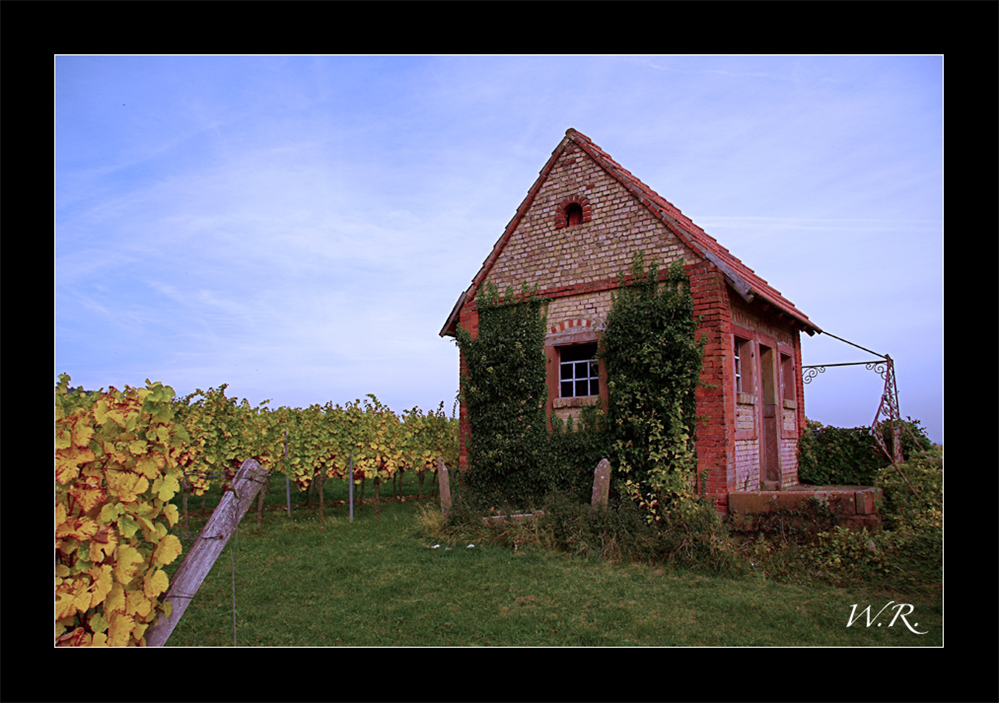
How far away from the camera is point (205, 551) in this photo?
4.20 m

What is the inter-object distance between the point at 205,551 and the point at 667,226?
28.5 ft

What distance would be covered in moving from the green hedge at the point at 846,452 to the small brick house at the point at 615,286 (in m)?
0.44

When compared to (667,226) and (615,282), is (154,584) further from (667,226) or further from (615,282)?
(667,226)

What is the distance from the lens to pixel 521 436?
1138cm

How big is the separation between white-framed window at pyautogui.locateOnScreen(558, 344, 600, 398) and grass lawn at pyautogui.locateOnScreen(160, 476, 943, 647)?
317cm

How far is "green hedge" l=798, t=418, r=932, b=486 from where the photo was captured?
473 inches

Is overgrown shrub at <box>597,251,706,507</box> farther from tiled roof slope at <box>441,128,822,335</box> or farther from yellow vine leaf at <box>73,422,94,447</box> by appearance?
yellow vine leaf at <box>73,422,94,447</box>

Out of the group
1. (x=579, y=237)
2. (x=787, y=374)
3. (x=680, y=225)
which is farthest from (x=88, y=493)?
(x=787, y=374)

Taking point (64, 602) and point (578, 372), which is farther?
point (578, 372)

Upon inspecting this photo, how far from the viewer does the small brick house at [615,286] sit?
980 cm

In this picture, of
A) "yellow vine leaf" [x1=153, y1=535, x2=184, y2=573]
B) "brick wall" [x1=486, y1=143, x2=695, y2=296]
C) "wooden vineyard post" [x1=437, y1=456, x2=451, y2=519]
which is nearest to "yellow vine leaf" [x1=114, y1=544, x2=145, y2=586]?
"yellow vine leaf" [x1=153, y1=535, x2=184, y2=573]
